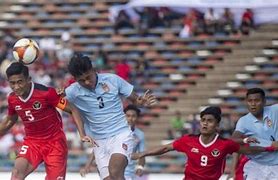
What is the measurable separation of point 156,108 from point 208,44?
2.33 metres

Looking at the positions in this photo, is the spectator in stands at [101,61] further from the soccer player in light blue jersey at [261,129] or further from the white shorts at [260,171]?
the soccer player in light blue jersey at [261,129]

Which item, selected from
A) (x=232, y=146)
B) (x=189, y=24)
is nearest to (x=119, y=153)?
(x=232, y=146)

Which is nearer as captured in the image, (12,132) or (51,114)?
(51,114)

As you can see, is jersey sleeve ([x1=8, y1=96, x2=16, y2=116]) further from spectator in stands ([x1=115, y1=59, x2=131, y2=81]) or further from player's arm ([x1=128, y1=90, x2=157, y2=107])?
spectator in stands ([x1=115, y1=59, x2=131, y2=81])

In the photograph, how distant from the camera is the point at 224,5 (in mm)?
16016

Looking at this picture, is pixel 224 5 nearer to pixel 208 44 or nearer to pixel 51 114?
pixel 51 114

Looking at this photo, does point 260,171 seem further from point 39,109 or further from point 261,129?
point 39,109

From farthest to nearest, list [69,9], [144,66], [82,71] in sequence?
[69,9] → [144,66] → [82,71]

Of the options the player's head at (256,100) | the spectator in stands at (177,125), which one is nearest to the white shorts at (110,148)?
the player's head at (256,100)

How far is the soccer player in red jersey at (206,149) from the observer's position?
11578mm

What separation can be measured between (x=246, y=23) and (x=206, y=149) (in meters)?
13.9

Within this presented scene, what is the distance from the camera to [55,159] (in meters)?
11.9

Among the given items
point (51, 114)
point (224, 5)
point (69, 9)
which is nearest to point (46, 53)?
point (69, 9)

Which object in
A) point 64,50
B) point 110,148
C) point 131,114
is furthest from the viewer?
point 64,50
